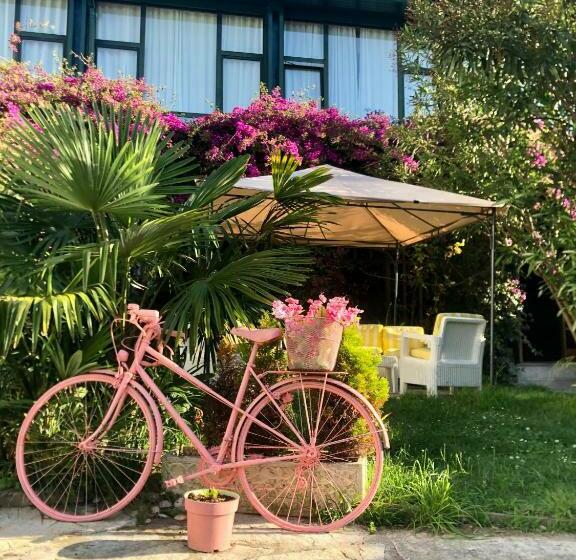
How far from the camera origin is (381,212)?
8117mm

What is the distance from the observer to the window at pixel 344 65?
10.5 meters

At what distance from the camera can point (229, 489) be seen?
10.7 ft

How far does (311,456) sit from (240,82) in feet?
27.8

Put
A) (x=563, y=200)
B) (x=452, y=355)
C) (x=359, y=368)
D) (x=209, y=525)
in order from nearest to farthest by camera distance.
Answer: (x=209, y=525), (x=359, y=368), (x=563, y=200), (x=452, y=355)

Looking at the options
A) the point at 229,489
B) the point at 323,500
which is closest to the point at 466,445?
the point at 323,500

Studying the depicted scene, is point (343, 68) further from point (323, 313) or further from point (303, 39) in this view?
point (323, 313)

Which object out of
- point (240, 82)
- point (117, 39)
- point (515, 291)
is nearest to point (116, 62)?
point (117, 39)

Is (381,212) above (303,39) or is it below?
below

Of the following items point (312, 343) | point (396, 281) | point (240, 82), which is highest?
point (240, 82)

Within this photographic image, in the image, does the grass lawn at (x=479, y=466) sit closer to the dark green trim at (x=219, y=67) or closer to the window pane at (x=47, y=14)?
the dark green trim at (x=219, y=67)

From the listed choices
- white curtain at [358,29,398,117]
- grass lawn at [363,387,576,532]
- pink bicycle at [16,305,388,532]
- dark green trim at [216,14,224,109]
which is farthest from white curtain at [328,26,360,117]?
pink bicycle at [16,305,388,532]

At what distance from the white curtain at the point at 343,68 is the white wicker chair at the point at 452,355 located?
5041 mm

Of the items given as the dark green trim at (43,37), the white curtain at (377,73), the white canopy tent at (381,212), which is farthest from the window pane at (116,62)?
the white canopy tent at (381,212)

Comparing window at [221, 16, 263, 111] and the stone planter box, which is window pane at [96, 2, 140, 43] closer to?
window at [221, 16, 263, 111]
